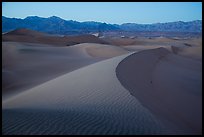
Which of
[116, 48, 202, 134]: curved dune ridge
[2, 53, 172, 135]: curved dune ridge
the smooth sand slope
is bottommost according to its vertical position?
the smooth sand slope

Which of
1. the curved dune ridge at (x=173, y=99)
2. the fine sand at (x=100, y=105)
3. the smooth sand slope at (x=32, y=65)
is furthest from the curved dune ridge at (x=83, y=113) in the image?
the smooth sand slope at (x=32, y=65)

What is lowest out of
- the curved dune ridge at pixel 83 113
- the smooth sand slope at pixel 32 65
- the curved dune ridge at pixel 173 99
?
the smooth sand slope at pixel 32 65

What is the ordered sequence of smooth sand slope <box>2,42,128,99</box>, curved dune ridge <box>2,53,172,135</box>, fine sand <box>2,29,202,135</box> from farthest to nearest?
smooth sand slope <box>2,42,128,99</box> < fine sand <box>2,29,202,135</box> < curved dune ridge <box>2,53,172,135</box>

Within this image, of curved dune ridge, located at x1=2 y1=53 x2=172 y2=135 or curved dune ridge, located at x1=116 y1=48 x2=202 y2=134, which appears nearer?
curved dune ridge, located at x1=2 y1=53 x2=172 y2=135

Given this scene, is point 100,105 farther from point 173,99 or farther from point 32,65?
point 32,65

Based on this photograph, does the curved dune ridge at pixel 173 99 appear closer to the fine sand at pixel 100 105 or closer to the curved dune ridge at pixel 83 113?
the fine sand at pixel 100 105

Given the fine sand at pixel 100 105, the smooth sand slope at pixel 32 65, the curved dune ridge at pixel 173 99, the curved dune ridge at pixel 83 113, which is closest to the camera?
the curved dune ridge at pixel 83 113

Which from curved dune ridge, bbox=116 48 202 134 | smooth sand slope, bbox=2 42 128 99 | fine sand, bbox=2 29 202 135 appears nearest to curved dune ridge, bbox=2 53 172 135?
fine sand, bbox=2 29 202 135

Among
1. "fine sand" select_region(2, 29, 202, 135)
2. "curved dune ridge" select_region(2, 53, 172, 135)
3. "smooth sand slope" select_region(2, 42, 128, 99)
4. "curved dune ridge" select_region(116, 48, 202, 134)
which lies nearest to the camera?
"curved dune ridge" select_region(2, 53, 172, 135)

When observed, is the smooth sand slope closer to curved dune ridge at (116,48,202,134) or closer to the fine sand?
the fine sand
